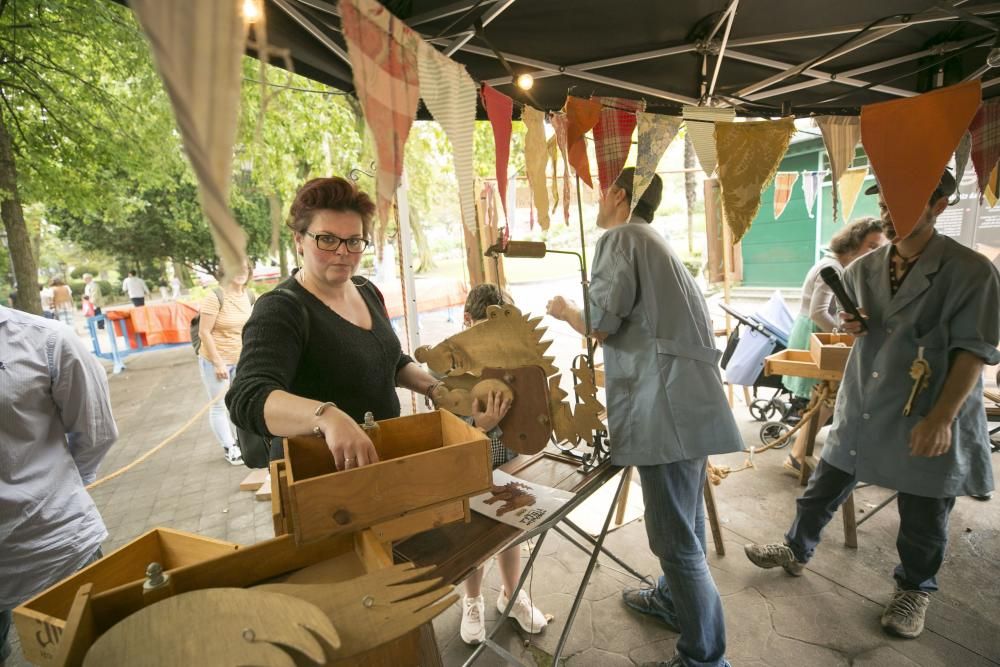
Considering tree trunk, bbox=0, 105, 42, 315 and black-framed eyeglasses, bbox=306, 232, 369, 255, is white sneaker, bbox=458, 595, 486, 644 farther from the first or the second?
tree trunk, bbox=0, 105, 42, 315

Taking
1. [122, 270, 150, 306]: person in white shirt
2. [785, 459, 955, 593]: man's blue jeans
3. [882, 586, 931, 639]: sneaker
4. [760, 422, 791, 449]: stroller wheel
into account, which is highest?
[122, 270, 150, 306]: person in white shirt

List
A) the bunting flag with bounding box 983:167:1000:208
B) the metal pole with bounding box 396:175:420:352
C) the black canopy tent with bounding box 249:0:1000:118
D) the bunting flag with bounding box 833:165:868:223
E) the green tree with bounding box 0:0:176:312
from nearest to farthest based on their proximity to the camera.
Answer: the black canopy tent with bounding box 249:0:1000:118 < the bunting flag with bounding box 983:167:1000:208 < the metal pole with bounding box 396:175:420:352 < the bunting flag with bounding box 833:165:868:223 < the green tree with bounding box 0:0:176:312

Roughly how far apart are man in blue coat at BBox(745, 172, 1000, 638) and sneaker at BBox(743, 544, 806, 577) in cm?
38

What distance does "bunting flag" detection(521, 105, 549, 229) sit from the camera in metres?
1.91

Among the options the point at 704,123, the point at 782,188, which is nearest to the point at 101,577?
the point at 704,123

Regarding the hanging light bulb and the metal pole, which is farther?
the metal pole

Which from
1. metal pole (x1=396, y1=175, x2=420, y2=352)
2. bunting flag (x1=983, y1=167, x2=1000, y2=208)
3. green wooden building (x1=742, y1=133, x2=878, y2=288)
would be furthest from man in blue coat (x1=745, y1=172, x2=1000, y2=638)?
green wooden building (x1=742, y1=133, x2=878, y2=288)

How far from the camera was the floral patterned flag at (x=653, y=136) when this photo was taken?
190 cm

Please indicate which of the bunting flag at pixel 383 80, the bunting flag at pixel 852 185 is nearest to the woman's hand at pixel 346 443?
the bunting flag at pixel 383 80

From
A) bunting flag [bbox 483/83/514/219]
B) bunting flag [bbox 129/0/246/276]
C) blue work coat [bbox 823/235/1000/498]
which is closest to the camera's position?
bunting flag [bbox 129/0/246/276]

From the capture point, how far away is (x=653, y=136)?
79.6 inches

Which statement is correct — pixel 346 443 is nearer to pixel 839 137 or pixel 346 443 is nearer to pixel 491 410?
pixel 491 410

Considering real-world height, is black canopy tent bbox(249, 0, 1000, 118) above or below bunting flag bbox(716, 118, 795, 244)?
above

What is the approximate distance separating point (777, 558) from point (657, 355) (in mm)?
1545
